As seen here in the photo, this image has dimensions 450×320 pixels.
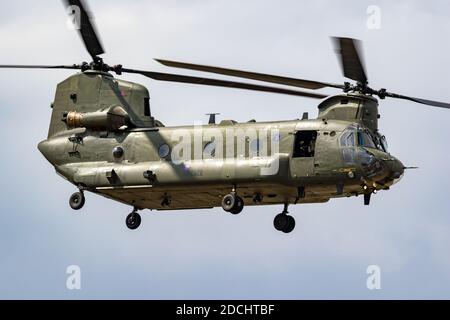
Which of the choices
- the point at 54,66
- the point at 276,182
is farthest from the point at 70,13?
the point at 276,182

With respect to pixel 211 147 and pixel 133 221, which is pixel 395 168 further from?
pixel 133 221

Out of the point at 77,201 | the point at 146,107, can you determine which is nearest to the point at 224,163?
the point at 146,107

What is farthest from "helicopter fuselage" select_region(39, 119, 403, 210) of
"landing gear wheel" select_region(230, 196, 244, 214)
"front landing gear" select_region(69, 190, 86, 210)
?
"landing gear wheel" select_region(230, 196, 244, 214)

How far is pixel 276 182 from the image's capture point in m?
45.8

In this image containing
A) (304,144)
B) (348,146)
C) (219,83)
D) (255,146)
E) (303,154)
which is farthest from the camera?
(219,83)

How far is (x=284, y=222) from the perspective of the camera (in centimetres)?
4856

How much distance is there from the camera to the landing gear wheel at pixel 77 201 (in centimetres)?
4900

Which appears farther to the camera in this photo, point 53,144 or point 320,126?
point 53,144

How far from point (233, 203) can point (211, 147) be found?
224cm

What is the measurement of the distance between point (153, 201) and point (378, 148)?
26.1 ft

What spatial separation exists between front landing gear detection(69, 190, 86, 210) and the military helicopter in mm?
34

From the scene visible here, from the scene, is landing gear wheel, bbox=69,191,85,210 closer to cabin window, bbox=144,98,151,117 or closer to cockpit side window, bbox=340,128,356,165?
cabin window, bbox=144,98,151,117

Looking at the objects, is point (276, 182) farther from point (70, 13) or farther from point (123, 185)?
point (70, 13)

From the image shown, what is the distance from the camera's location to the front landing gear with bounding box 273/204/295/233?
48500 millimetres
